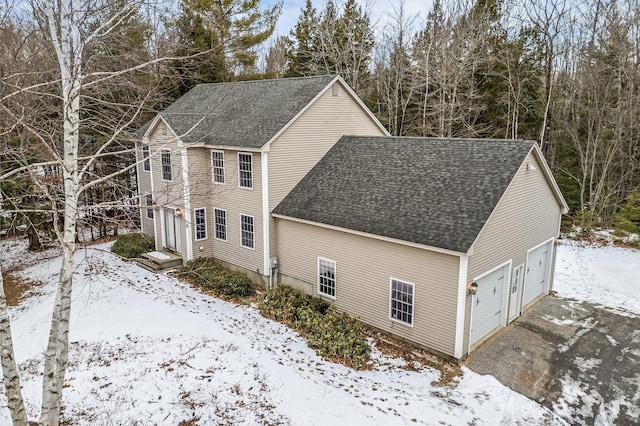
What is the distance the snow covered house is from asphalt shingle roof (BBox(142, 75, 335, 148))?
0.21 feet

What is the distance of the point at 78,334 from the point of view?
38.9 feet

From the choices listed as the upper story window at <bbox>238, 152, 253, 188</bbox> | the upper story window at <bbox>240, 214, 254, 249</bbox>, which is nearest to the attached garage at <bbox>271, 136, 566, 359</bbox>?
the upper story window at <bbox>240, 214, 254, 249</bbox>

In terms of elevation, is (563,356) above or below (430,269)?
below

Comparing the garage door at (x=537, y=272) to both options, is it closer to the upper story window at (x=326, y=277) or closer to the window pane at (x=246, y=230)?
the upper story window at (x=326, y=277)

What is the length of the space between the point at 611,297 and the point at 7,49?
1870 centimetres

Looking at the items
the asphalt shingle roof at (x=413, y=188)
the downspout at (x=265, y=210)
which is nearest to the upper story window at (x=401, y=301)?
the asphalt shingle roof at (x=413, y=188)

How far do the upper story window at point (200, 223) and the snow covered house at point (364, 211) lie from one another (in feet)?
0.19

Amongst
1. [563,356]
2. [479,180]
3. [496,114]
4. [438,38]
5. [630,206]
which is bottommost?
[563,356]

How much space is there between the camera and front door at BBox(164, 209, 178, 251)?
720 inches

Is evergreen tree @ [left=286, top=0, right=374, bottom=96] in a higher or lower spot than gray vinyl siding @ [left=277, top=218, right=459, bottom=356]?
higher

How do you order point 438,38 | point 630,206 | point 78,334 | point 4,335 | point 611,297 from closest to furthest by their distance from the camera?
point 4,335
point 78,334
point 611,297
point 630,206
point 438,38

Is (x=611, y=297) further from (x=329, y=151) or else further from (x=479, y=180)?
(x=329, y=151)

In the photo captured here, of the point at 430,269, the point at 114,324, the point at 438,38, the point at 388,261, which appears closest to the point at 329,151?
the point at 388,261

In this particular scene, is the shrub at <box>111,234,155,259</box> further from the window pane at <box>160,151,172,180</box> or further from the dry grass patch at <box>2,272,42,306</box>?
the dry grass patch at <box>2,272,42,306</box>
